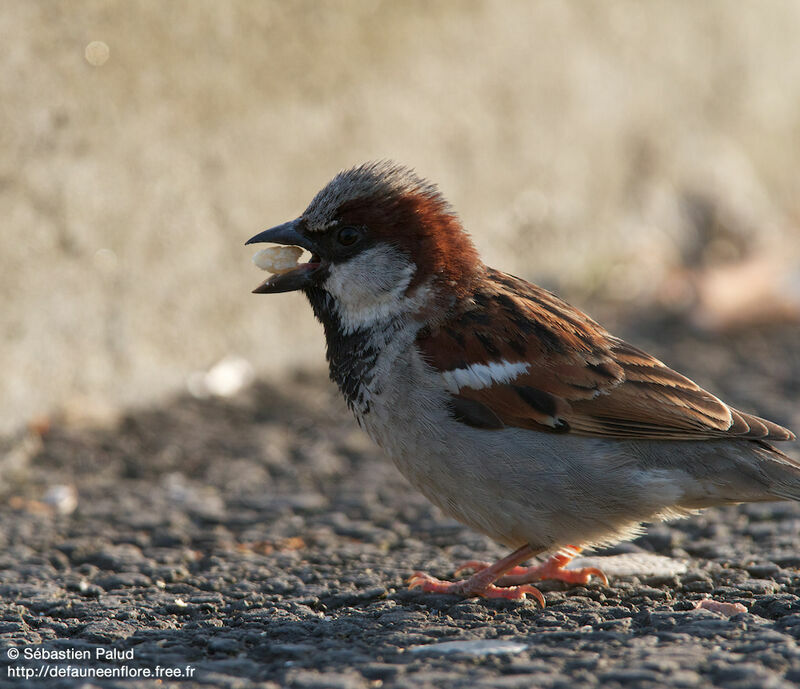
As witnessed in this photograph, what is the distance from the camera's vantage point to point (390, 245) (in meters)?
3.57

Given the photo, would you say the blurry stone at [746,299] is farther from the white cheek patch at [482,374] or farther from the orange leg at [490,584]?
the orange leg at [490,584]

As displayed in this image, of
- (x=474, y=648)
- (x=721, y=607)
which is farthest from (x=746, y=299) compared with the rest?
(x=474, y=648)

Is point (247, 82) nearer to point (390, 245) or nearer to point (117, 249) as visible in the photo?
point (117, 249)

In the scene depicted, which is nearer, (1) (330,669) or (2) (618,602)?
(1) (330,669)

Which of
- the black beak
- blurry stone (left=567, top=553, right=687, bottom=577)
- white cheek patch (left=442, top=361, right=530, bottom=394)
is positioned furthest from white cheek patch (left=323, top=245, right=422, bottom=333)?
blurry stone (left=567, top=553, right=687, bottom=577)

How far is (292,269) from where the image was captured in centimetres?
362

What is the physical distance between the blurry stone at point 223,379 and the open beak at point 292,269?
1.65 m

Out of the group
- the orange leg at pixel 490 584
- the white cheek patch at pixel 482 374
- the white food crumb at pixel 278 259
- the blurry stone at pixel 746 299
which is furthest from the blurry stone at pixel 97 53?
the blurry stone at pixel 746 299

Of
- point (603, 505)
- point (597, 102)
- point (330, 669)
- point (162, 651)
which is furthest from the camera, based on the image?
point (597, 102)

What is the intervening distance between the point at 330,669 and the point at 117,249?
2.67 m

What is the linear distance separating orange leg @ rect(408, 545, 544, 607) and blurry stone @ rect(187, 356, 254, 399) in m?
2.14

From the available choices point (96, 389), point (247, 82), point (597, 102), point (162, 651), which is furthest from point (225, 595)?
point (597, 102)

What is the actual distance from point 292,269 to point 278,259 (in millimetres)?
82

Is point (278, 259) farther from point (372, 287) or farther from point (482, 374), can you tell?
point (482, 374)
